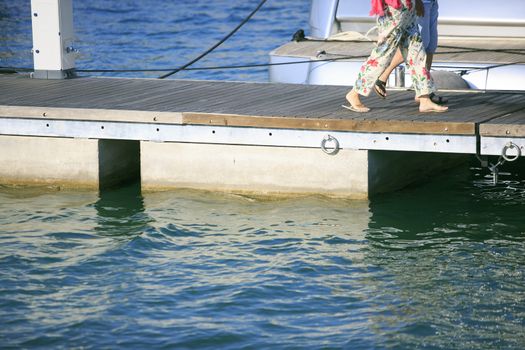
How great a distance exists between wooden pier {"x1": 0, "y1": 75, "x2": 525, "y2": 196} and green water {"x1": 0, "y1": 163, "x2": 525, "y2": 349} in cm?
46

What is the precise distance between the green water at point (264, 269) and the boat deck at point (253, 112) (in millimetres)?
654

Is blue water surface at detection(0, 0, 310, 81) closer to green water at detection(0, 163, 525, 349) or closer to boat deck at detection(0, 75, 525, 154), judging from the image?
boat deck at detection(0, 75, 525, 154)

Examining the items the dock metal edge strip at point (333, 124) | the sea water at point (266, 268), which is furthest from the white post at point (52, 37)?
the dock metal edge strip at point (333, 124)

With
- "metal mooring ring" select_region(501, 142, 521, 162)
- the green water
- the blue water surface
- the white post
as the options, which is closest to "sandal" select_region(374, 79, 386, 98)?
the green water

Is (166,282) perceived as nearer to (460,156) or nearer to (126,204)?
(126,204)

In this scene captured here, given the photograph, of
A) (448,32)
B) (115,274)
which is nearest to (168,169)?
(115,274)

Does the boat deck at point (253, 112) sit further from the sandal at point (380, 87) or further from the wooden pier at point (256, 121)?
the sandal at point (380, 87)

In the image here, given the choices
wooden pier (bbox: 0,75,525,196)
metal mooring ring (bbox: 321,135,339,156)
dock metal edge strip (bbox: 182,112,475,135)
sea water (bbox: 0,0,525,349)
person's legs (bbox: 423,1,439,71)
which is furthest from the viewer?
person's legs (bbox: 423,1,439,71)

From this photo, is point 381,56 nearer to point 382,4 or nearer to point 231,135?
point 382,4

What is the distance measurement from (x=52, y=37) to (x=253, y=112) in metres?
2.89

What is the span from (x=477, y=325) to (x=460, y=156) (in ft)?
14.3

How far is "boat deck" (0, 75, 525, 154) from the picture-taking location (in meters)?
9.16

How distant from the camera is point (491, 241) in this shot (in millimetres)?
8953

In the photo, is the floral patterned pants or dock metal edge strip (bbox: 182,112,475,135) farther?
the floral patterned pants
